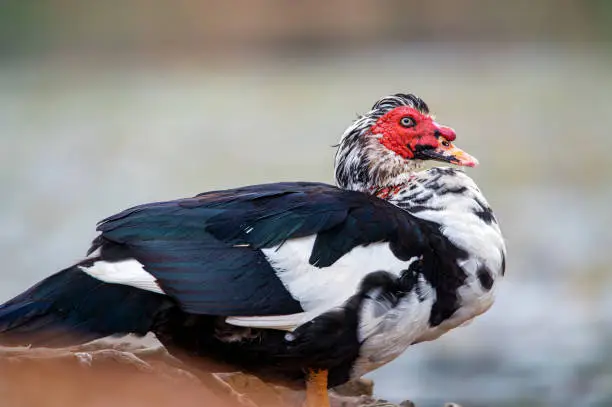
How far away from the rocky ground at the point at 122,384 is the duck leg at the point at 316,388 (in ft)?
1.14

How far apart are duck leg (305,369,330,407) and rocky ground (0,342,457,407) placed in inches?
13.7

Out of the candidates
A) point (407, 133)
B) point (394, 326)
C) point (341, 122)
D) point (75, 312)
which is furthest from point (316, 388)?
point (341, 122)

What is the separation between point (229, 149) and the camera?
9.71m

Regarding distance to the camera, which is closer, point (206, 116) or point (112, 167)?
point (112, 167)

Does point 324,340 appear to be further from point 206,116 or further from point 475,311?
point 206,116

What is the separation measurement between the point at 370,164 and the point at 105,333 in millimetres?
1156

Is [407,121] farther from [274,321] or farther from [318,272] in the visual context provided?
[274,321]

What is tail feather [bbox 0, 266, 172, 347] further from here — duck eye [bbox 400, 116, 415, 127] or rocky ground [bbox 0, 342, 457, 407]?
duck eye [bbox 400, 116, 415, 127]

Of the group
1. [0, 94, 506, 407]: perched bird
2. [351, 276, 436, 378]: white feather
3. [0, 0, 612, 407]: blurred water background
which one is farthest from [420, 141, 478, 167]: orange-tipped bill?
[0, 0, 612, 407]: blurred water background

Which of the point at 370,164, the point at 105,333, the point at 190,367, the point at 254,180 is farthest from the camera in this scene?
the point at 254,180

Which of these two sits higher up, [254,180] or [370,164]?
[254,180]

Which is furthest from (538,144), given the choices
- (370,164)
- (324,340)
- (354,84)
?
(324,340)

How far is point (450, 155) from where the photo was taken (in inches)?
166

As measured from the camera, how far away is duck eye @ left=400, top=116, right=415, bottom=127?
13.8 feet
